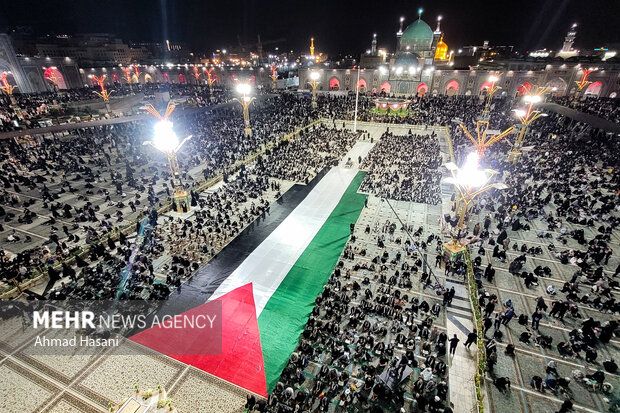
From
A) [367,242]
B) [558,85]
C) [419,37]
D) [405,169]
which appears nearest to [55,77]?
[405,169]

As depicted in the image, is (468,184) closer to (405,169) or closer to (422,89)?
(405,169)

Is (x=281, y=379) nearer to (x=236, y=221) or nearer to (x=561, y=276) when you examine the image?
(x=236, y=221)

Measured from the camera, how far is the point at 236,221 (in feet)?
61.9

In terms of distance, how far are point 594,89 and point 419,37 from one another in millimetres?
28455

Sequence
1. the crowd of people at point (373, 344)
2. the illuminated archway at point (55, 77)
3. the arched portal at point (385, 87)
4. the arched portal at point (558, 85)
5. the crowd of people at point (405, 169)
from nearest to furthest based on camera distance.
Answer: the crowd of people at point (373, 344)
the crowd of people at point (405, 169)
the arched portal at point (558, 85)
the illuminated archway at point (55, 77)
the arched portal at point (385, 87)

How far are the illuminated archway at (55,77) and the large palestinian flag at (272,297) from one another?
2367 inches

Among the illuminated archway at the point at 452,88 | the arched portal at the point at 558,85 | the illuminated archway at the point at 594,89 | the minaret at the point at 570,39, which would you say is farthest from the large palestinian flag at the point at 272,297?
the minaret at the point at 570,39

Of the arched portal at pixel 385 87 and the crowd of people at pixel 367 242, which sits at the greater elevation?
the arched portal at pixel 385 87

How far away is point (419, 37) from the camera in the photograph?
52.4m

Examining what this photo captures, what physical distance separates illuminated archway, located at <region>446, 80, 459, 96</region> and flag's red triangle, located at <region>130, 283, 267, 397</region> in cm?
5437

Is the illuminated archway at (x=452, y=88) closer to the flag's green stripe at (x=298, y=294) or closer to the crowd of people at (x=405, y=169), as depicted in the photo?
the crowd of people at (x=405, y=169)

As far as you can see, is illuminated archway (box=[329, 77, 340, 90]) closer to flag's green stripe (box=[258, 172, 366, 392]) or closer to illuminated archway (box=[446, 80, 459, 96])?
illuminated archway (box=[446, 80, 459, 96])

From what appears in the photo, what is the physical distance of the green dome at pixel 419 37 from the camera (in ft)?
172

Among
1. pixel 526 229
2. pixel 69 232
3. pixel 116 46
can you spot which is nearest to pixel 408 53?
pixel 526 229
